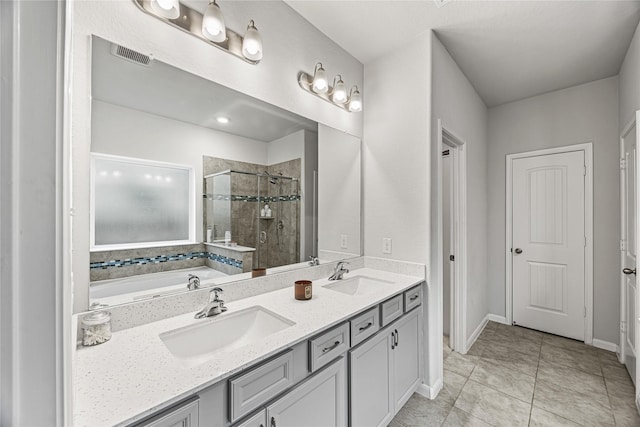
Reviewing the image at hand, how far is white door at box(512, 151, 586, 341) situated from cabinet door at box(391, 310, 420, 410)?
2106 millimetres

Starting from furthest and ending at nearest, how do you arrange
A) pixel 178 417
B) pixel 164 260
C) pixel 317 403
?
pixel 164 260 < pixel 317 403 < pixel 178 417

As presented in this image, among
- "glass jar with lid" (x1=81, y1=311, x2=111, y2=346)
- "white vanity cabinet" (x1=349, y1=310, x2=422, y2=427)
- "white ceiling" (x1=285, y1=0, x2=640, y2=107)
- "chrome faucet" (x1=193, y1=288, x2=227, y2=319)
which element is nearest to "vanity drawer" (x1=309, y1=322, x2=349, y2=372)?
"white vanity cabinet" (x1=349, y1=310, x2=422, y2=427)

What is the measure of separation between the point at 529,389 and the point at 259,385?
2.27m

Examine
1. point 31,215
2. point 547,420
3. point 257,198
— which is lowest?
point 547,420

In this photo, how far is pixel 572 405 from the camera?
1.87 m

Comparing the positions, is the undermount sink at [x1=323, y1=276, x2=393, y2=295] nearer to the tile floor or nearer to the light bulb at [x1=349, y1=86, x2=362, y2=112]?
the tile floor

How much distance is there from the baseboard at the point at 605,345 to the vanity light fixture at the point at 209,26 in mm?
3994

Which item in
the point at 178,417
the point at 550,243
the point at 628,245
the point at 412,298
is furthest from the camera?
the point at 550,243

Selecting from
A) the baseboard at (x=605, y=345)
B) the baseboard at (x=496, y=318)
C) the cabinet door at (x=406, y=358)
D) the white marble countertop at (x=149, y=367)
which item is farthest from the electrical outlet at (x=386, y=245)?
the baseboard at (x=605, y=345)

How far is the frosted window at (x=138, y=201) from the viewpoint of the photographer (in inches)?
43.0

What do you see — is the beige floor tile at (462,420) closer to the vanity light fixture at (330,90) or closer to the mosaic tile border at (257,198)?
the mosaic tile border at (257,198)

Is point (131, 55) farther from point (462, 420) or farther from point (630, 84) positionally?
point (630, 84)

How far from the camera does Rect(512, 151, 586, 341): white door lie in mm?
2840

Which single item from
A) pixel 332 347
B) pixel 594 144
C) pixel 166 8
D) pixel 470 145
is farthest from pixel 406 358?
pixel 594 144
